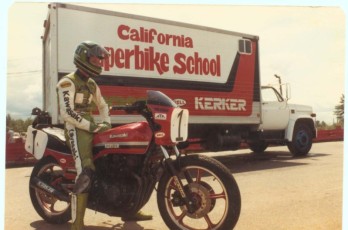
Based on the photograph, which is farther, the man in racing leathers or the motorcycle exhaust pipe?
the motorcycle exhaust pipe

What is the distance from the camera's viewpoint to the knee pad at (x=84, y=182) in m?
3.66

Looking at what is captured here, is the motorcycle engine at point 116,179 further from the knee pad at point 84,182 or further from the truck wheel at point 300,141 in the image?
the truck wheel at point 300,141

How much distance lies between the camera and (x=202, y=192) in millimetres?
3512

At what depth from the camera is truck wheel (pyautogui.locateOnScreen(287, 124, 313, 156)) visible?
1120 centimetres

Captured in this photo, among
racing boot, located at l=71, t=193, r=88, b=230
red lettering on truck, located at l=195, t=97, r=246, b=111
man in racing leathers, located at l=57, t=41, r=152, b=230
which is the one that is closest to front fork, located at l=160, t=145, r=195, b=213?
man in racing leathers, located at l=57, t=41, r=152, b=230

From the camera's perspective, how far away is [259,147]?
42.1ft

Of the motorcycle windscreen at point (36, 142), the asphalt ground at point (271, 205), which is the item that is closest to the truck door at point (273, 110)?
the asphalt ground at point (271, 205)

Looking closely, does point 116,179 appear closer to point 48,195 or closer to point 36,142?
point 48,195

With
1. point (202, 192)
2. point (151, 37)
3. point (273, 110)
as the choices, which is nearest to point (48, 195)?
point (202, 192)

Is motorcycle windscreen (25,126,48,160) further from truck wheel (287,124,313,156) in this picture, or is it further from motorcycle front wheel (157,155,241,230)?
truck wheel (287,124,313,156)

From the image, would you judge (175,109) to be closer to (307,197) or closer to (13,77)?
(13,77)

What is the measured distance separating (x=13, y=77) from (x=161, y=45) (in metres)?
4.30

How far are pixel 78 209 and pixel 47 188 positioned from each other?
0.76 meters

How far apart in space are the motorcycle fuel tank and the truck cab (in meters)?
7.33
